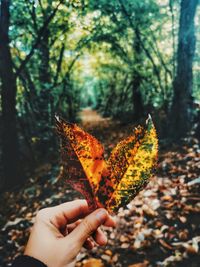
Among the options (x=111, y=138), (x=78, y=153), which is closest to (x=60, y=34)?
(x=111, y=138)

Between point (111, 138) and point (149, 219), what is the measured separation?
21.5ft

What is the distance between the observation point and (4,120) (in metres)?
7.51

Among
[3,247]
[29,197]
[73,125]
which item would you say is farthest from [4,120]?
[73,125]

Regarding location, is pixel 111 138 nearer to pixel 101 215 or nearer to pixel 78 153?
pixel 101 215


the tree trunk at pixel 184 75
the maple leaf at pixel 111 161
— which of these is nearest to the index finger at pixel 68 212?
the maple leaf at pixel 111 161

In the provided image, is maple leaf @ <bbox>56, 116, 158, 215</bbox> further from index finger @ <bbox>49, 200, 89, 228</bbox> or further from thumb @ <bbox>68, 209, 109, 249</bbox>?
index finger @ <bbox>49, 200, 89, 228</bbox>

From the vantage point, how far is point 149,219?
15.4 ft

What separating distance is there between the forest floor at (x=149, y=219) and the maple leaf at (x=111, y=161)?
3.12 metres

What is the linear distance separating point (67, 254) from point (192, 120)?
663 centimetres

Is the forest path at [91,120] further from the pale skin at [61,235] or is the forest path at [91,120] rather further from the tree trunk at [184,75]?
the pale skin at [61,235]

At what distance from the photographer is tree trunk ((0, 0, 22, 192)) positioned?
22.5ft

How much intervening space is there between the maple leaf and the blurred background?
10.2 ft

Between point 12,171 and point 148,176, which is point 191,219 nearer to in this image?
point 148,176

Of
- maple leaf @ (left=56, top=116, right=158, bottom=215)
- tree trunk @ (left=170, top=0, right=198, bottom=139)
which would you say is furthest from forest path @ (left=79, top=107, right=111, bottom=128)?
maple leaf @ (left=56, top=116, right=158, bottom=215)
